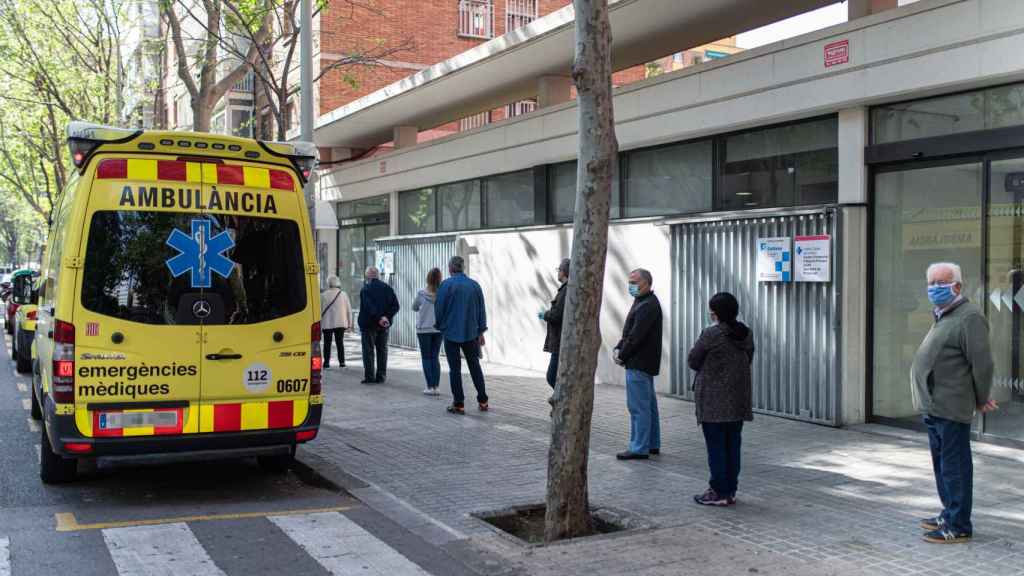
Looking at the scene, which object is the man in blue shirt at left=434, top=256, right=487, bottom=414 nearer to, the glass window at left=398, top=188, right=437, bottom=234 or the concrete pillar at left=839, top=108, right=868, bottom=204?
the concrete pillar at left=839, top=108, right=868, bottom=204

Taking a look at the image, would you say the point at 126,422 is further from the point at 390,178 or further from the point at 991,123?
the point at 390,178

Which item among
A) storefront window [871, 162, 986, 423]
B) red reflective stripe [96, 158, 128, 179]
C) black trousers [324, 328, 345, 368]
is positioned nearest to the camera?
red reflective stripe [96, 158, 128, 179]

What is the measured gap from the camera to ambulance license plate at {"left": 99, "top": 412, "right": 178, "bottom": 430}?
661 centimetres

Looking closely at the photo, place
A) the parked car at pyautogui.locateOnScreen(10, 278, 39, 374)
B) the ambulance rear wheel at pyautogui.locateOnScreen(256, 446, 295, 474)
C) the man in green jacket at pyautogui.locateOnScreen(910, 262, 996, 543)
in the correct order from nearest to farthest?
the man in green jacket at pyautogui.locateOnScreen(910, 262, 996, 543), the ambulance rear wheel at pyautogui.locateOnScreen(256, 446, 295, 474), the parked car at pyautogui.locateOnScreen(10, 278, 39, 374)

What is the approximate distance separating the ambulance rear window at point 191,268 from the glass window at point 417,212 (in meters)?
12.2

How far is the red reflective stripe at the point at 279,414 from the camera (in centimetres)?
711

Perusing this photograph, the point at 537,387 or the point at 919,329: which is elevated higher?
the point at 919,329

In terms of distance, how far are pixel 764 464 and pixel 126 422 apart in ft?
17.3

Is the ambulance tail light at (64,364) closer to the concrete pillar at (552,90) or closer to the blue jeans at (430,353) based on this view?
the blue jeans at (430,353)

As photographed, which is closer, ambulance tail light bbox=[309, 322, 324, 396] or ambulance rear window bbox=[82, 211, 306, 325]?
ambulance rear window bbox=[82, 211, 306, 325]

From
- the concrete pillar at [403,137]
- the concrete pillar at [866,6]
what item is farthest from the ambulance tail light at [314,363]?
the concrete pillar at [403,137]

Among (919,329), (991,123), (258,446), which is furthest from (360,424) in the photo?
(991,123)

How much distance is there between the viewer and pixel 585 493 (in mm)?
6160

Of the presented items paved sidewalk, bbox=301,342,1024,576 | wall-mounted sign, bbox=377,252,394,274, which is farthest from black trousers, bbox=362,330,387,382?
wall-mounted sign, bbox=377,252,394,274
